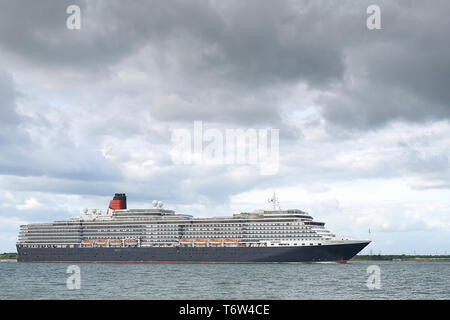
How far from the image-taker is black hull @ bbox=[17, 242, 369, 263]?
100 m

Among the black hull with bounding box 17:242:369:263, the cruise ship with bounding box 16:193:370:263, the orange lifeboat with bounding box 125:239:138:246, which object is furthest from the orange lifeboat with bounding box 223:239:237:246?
the orange lifeboat with bounding box 125:239:138:246

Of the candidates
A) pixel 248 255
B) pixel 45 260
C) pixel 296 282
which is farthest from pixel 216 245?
pixel 296 282

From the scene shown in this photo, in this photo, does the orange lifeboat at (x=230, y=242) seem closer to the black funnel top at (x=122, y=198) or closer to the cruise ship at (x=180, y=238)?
the cruise ship at (x=180, y=238)

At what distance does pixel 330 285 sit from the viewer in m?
51.3

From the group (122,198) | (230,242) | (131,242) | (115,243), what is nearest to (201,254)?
(230,242)

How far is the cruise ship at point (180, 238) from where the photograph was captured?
102 m

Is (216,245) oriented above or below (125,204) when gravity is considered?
below

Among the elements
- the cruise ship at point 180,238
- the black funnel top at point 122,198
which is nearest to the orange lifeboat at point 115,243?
the cruise ship at point 180,238

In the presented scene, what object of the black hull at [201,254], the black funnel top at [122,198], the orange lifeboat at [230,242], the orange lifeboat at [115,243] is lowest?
the black hull at [201,254]

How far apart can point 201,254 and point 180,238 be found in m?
9.89

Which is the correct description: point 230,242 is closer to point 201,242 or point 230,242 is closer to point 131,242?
point 201,242
